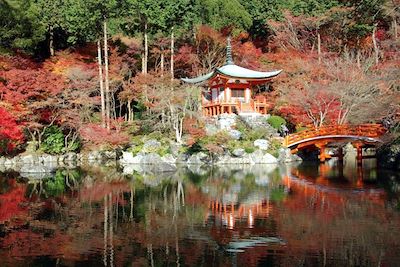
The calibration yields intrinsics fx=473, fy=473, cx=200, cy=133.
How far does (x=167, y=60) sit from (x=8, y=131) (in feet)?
42.8

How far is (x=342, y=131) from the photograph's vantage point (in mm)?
25281

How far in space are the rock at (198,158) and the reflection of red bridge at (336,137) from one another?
472 centimetres

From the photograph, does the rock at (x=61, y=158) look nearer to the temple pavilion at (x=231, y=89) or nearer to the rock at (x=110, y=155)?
the rock at (x=110, y=155)

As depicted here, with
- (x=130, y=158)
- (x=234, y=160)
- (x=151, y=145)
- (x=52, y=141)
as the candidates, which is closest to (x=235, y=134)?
(x=234, y=160)

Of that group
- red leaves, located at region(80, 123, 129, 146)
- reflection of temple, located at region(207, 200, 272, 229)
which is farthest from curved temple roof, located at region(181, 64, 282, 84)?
reflection of temple, located at region(207, 200, 272, 229)

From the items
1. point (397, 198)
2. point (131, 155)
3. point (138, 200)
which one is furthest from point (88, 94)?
point (397, 198)

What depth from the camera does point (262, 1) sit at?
3853 cm

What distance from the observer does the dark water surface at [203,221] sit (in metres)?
8.60

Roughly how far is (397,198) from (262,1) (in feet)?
89.5

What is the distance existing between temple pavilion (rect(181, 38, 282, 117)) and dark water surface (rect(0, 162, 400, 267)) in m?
9.98

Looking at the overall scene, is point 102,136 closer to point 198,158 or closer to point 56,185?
point 198,158

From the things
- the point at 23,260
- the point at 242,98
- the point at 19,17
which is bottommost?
the point at 23,260

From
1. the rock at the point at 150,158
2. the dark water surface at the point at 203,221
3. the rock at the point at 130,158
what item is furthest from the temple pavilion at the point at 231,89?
the dark water surface at the point at 203,221

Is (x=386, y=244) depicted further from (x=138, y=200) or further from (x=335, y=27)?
(x=335, y=27)
